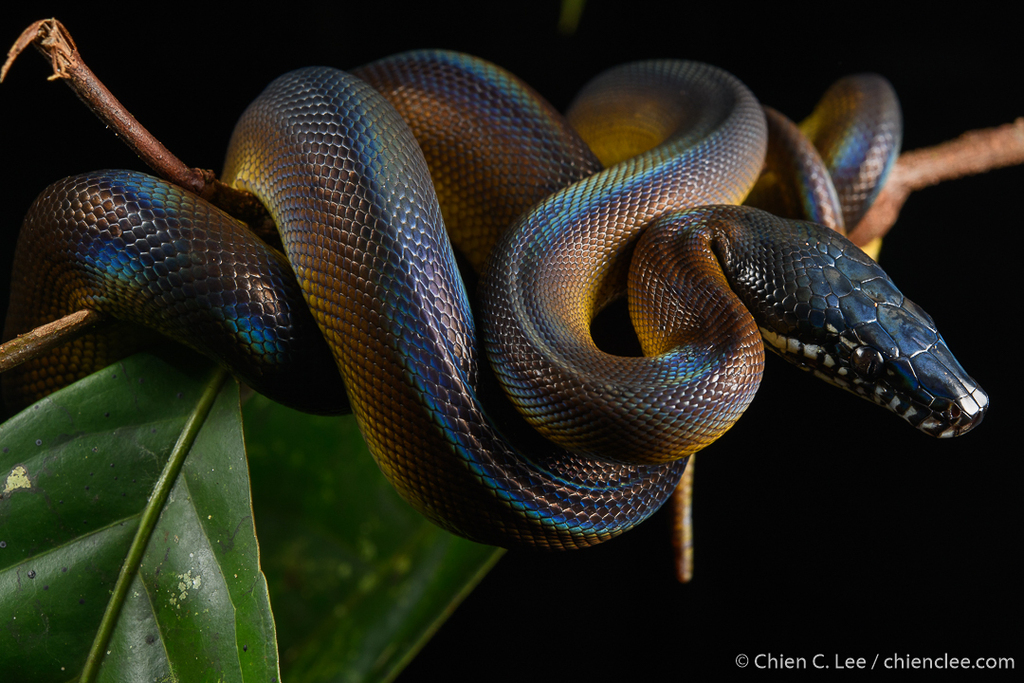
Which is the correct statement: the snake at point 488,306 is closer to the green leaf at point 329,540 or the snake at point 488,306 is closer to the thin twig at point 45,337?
the thin twig at point 45,337

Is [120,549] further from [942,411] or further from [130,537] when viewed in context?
[942,411]

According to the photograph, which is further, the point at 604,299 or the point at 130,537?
the point at 604,299

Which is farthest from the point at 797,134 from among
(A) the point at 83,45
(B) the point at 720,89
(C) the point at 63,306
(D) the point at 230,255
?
(A) the point at 83,45

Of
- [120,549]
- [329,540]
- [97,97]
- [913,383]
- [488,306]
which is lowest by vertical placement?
[329,540]

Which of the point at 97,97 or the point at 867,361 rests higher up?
the point at 97,97

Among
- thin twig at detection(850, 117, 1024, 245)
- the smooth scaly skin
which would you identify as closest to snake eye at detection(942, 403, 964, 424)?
the smooth scaly skin

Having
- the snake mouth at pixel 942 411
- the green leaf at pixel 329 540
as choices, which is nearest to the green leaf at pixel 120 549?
the green leaf at pixel 329 540

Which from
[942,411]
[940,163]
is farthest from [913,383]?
[940,163]

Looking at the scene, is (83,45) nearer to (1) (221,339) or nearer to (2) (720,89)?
(1) (221,339)
